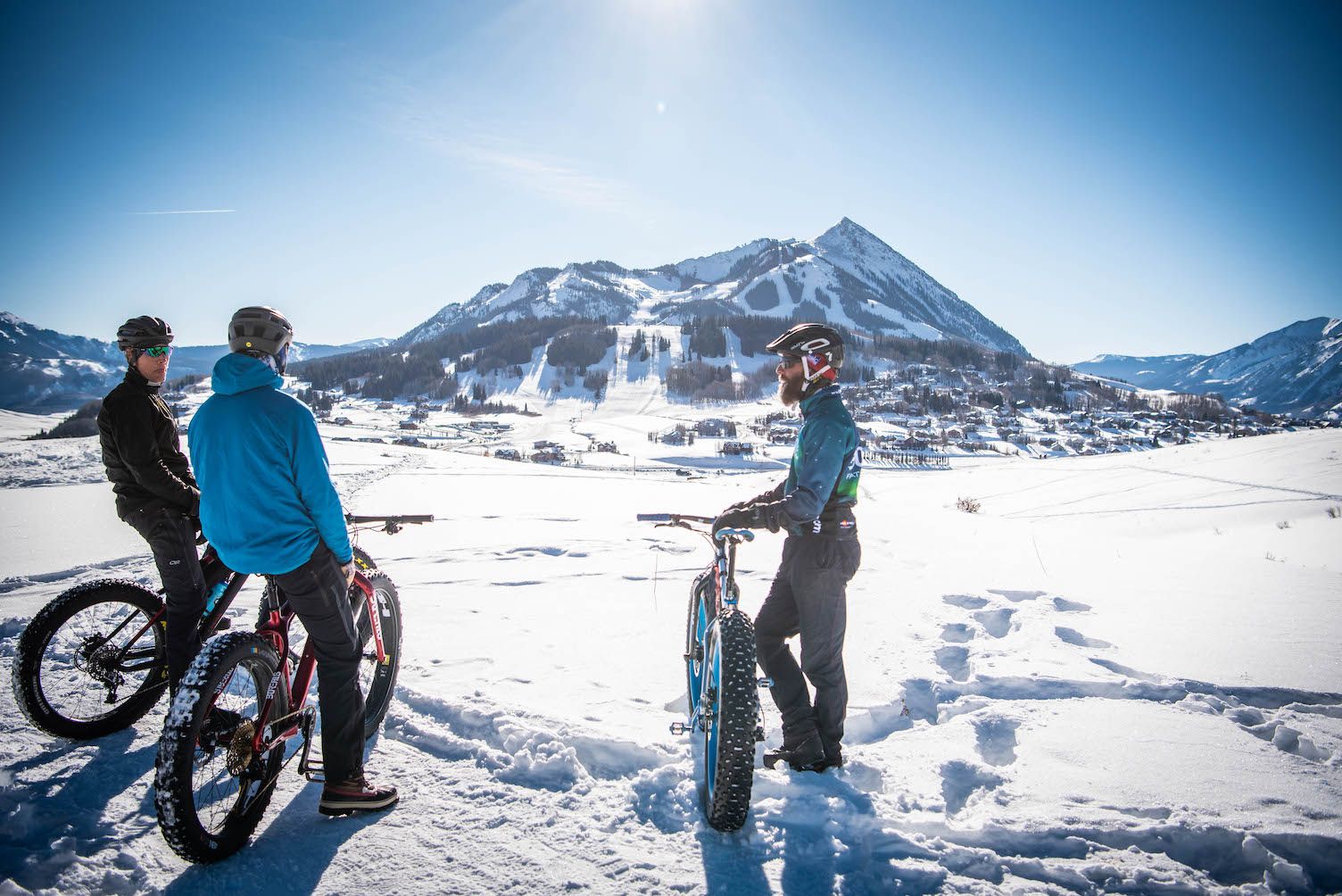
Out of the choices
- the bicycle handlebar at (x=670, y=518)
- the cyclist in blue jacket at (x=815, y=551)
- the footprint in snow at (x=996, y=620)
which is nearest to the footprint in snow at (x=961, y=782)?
the cyclist in blue jacket at (x=815, y=551)

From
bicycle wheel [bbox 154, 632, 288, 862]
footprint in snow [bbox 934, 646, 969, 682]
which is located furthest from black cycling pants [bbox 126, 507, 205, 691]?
footprint in snow [bbox 934, 646, 969, 682]

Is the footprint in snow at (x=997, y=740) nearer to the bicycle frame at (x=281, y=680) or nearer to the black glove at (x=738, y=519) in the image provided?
the black glove at (x=738, y=519)

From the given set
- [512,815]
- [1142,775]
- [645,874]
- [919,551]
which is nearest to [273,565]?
[512,815]

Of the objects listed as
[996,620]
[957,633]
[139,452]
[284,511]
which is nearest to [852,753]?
[957,633]

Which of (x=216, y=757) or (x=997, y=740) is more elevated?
(x=216, y=757)

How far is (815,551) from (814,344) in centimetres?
141

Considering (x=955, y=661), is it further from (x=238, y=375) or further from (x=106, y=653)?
(x=106, y=653)

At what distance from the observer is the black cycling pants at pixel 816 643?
3658 mm

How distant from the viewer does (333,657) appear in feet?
10.8

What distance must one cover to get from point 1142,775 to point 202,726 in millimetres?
5427

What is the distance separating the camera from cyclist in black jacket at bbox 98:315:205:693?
161 inches

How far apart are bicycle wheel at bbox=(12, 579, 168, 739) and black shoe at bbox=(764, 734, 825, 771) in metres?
4.65

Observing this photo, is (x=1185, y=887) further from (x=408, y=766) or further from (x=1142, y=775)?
(x=408, y=766)

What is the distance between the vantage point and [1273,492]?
16.2 metres
